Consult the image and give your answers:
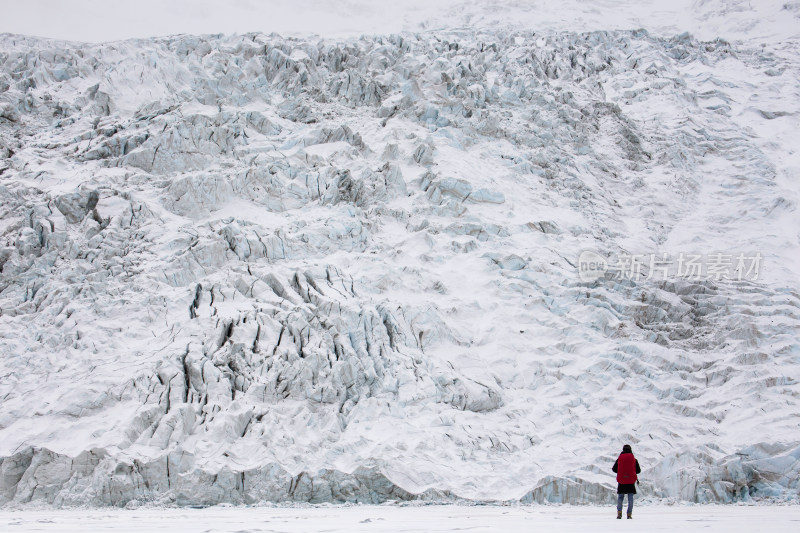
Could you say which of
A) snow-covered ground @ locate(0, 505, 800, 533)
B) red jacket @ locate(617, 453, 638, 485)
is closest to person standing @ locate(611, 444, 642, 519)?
red jacket @ locate(617, 453, 638, 485)

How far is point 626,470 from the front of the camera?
9.47m

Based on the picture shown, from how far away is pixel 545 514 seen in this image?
9.96m

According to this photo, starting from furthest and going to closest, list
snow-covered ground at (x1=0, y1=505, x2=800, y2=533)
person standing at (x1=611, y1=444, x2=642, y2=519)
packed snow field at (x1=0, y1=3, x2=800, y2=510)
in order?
packed snow field at (x1=0, y1=3, x2=800, y2=510)
person standing at (x1=611, y1=444, x2=642, y2=519)
snow-covered ground at (x1=0, y1=505, x2=800, y2=533)

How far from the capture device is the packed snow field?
13.6 meters

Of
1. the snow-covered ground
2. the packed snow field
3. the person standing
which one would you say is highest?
the packed snow field

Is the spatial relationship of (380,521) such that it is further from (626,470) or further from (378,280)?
→ (378,280)

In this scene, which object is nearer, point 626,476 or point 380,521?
point 380,521

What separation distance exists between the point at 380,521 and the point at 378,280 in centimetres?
982

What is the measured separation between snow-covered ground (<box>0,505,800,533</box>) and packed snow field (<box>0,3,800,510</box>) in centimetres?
151

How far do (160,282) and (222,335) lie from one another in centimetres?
313

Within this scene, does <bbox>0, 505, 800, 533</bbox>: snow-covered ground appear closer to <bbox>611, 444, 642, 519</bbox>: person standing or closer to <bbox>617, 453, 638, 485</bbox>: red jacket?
<bbox>611, 444, 642, 519</bbox>: person standing

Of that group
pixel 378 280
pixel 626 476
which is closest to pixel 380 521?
pixel 626 476

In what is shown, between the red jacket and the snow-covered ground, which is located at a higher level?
the red jacket

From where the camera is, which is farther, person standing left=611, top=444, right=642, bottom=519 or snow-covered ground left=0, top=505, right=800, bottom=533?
person standing left=611, top=444, right=642, bottom=519
